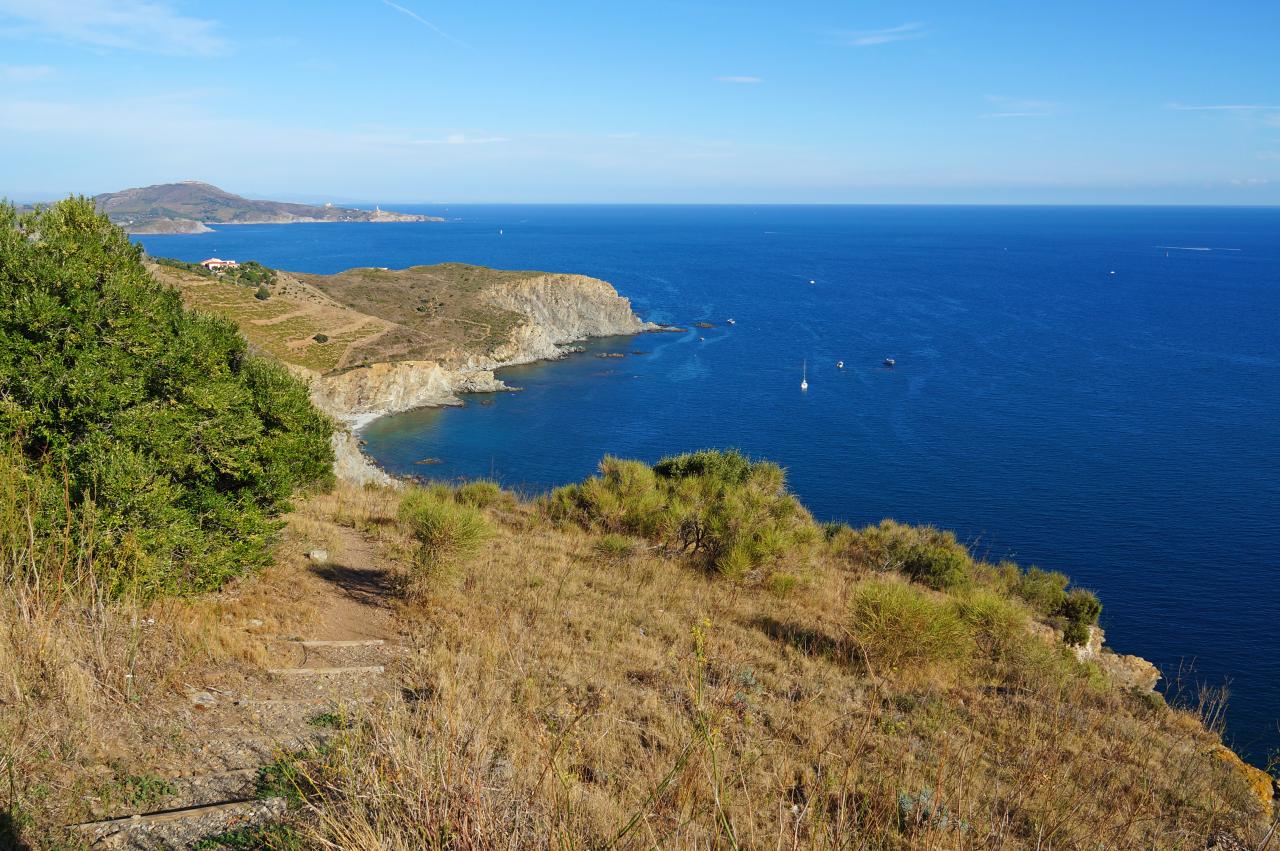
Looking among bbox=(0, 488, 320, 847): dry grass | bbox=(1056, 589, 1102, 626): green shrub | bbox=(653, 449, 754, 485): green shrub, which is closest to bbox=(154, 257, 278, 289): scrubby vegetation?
bbox=(653, 449, 754, 485): green shrub

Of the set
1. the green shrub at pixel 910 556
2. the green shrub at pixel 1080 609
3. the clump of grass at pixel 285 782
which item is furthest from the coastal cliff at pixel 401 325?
the clump of grass at pixel 285 782

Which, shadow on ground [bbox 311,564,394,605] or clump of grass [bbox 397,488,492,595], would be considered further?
shadow on ground [bbox 311,564,394,605]

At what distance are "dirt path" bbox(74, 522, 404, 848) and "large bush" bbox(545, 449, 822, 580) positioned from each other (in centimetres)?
650

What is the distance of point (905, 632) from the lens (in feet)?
30.4

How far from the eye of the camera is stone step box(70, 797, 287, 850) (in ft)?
12.7

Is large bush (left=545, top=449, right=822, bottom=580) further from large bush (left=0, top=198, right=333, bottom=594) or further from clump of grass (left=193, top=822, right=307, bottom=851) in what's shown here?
clump of grass (left=193, top=822, right=307, bottom=851)

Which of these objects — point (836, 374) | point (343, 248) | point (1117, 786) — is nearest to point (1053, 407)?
point (836, 374)

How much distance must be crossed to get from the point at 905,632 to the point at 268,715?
7545 mm

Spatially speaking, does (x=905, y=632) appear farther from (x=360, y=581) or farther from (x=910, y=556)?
(x=910, y=556)

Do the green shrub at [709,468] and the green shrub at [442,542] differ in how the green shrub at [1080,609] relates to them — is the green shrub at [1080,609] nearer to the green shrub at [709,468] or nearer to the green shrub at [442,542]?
the green shrub at [709,468]

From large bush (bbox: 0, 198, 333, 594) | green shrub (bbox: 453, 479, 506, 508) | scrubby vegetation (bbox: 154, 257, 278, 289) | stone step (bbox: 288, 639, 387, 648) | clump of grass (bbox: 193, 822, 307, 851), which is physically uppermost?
scrubby vegetation (bbox: 154, 257, 278, 289)

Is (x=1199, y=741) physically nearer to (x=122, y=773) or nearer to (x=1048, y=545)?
(x=122, y=773)

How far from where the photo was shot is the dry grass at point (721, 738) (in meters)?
3.18

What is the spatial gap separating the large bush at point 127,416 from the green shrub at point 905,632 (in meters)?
8.24
